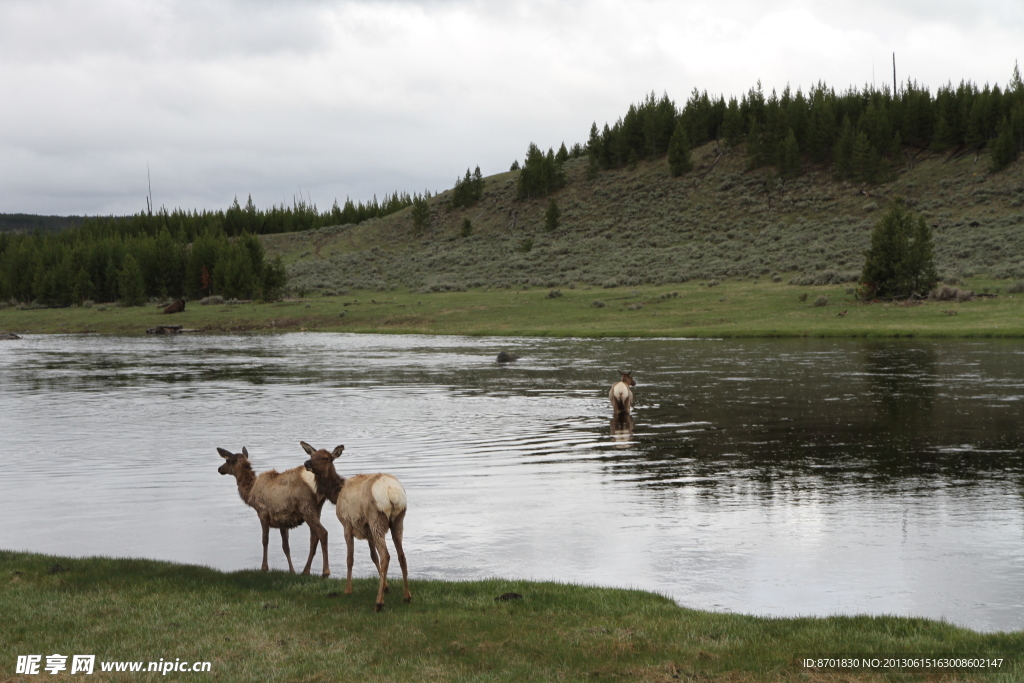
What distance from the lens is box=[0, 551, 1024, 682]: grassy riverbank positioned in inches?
288

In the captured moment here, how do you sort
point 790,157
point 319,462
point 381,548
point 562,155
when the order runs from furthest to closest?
point 562,155
point 790,157
point 319,462
point 381,548

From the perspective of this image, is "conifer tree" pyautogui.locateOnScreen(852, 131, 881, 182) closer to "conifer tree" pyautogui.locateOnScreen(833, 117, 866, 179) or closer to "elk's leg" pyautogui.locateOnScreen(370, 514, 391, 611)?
"conifer tree" pyautogui.locateOnScreen(833, 117, 866, 179)

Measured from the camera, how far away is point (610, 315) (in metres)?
A: 66.9

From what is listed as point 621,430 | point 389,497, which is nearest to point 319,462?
point 389,497

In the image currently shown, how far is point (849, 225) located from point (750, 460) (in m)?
97.6

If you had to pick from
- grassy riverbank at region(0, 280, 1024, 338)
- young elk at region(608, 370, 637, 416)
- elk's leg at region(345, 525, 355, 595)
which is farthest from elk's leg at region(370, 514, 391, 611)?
grassy riverbank at region(0, 280, 1024, 338)

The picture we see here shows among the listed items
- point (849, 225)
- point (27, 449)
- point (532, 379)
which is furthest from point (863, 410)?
point (849, 225)

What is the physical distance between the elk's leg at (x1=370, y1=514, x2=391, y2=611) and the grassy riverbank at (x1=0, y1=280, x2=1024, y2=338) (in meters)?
47.9

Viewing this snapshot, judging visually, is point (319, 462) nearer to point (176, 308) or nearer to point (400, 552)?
point (400, 552)

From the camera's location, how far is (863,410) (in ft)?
81.7

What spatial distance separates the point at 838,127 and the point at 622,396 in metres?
127

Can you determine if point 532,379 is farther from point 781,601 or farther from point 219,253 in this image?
point 219,253


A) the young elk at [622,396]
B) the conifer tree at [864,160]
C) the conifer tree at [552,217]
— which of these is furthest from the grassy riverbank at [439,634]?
the conifer tree at [552,217]

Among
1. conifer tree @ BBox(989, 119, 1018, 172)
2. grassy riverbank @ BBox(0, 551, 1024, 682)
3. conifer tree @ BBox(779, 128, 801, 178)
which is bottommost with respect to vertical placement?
grassy riverbank @ BBox(0, 551, 1024, 682)
